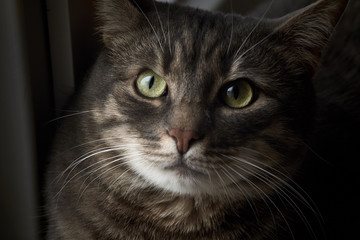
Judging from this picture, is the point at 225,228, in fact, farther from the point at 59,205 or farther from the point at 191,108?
the point at 59,205

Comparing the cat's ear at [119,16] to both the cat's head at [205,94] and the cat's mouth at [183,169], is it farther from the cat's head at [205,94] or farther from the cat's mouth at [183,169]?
the cat's mouth at [183,169]

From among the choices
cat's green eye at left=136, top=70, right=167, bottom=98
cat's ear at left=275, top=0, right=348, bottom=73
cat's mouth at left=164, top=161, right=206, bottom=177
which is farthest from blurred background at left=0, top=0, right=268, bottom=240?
cat's ear at left=275, top=0, right=348, bottom=73

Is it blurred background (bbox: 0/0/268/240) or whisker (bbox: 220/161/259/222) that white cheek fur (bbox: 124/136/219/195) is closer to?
whisker (bbox: 220/161/259/222)

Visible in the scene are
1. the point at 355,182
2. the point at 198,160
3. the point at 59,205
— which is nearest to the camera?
the point at 198,160

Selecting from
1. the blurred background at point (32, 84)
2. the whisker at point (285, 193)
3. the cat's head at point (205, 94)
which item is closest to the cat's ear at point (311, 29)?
the cat's head at point (205, 94)

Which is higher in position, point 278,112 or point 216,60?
point 216,60

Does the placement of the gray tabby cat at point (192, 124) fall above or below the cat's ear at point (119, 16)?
below

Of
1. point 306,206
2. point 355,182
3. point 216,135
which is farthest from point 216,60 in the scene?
point 355,182
